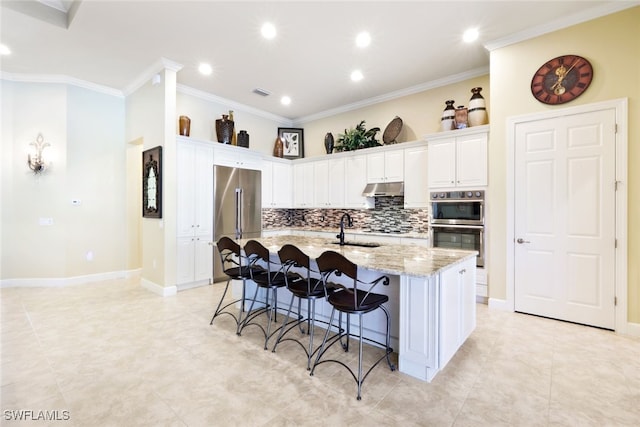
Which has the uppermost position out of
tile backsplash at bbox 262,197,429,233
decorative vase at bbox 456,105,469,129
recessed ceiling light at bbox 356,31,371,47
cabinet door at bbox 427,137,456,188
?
recessed ceiling light at bbox 356,31,371,47

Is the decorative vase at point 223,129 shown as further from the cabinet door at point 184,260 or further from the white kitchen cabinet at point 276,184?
the cabinet door at point 184,260

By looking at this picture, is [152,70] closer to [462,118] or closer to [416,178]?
[416,178]

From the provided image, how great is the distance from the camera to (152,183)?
179 inches

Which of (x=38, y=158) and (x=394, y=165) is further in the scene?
(x=394, y=165)

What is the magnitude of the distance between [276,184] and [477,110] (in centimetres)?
381

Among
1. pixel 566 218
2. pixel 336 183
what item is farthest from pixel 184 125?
pixel 566 218

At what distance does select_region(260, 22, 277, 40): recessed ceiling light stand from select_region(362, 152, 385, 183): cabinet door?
2517mm

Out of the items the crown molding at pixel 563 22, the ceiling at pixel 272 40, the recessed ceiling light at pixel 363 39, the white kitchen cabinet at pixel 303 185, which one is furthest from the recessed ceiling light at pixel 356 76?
the white kitchen cabinet at pixel 303 185

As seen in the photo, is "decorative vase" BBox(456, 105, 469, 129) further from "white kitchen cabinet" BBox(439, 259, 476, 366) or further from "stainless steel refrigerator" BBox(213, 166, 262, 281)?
"stainless steel refrigerator" BBox(213, 166, 262, 281)

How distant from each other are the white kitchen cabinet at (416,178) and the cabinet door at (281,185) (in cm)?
263

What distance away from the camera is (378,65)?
166 inches

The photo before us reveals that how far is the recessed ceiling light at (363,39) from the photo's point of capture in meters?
3.43

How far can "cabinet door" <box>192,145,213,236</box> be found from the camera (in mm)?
4693

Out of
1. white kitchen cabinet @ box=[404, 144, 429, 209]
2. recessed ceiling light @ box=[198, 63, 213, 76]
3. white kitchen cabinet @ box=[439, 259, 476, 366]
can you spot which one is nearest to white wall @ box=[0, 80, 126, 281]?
recessed ceiling light @ box=[198, 63, 213, 76]
